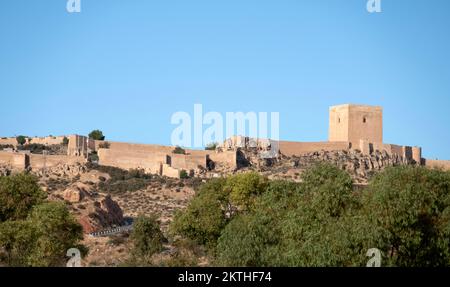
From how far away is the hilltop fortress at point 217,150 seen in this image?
236 feet

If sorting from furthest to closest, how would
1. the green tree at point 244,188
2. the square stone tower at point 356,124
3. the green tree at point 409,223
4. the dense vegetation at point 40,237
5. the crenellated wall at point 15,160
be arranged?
the square stone tower at point 356,124, the crenellated wall at point 15,160, the green tree at point 244,188, the dense vegetation at point 40,237, the green tree at point 409,223

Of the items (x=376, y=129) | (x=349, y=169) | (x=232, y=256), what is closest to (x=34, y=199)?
(x=232, y=256)

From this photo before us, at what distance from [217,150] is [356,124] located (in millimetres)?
13206

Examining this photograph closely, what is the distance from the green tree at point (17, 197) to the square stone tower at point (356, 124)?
43.8 metres

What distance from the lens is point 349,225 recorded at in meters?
26.6

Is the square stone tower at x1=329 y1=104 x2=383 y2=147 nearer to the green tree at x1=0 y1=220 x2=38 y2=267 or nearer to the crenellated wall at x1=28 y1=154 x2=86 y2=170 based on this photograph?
the crenellated wall at x1=28 y1=154 x2=86 y2=170

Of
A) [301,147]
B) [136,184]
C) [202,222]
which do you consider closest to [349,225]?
[202,222]

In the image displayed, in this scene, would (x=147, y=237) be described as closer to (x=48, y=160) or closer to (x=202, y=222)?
(x=202, y=222)

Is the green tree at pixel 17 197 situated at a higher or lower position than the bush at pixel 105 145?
lower

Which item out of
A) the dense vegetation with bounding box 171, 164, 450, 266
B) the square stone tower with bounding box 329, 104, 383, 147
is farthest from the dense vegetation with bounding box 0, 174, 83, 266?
the square stone tower with bounding box 329, 104, 383, 147

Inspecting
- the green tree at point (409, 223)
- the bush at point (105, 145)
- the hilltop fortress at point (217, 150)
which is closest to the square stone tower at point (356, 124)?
the hilltop fortress at point (217, 150)

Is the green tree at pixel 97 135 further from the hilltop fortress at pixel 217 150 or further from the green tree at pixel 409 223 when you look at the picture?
the green tree at pixel 409 223
